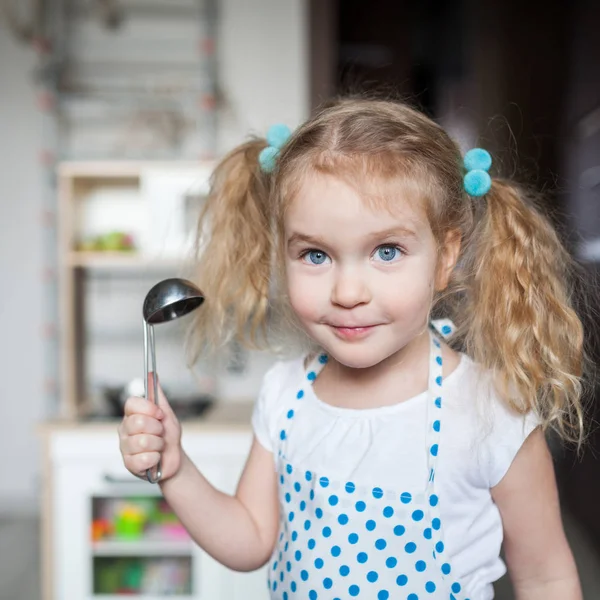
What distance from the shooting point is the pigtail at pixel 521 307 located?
0.74m

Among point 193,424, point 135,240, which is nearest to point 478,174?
point 193,424

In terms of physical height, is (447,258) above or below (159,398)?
above

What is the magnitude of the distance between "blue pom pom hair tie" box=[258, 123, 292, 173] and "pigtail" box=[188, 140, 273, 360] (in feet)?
0.14

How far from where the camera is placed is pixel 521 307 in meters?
0.75

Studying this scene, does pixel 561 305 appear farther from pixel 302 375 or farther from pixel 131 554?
pixel 131 554

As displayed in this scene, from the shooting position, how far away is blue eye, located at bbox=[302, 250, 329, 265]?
2.21ft

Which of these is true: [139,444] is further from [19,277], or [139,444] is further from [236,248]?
[19,277]

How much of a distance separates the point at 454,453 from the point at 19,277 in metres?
2.11

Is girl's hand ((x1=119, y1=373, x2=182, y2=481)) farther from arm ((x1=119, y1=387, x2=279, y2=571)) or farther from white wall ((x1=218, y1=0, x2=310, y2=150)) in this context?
white wall ((x1=218, y1=0, x2=310, y2=150))

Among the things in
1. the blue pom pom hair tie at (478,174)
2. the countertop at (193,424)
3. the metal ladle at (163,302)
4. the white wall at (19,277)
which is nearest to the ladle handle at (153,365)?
the metal ladle at (163,302)

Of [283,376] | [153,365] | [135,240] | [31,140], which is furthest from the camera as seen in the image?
[31,140]

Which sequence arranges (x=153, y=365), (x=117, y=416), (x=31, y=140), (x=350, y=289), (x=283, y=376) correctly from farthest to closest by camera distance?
(x=31, y=140), (x=117, y=416), (x=283, y=376), (x=153, y=365), (x=350, y=289)

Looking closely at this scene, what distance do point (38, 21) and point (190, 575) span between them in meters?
1.71

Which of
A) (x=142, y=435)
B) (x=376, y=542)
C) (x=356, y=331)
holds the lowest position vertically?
(x=376, y=542)
